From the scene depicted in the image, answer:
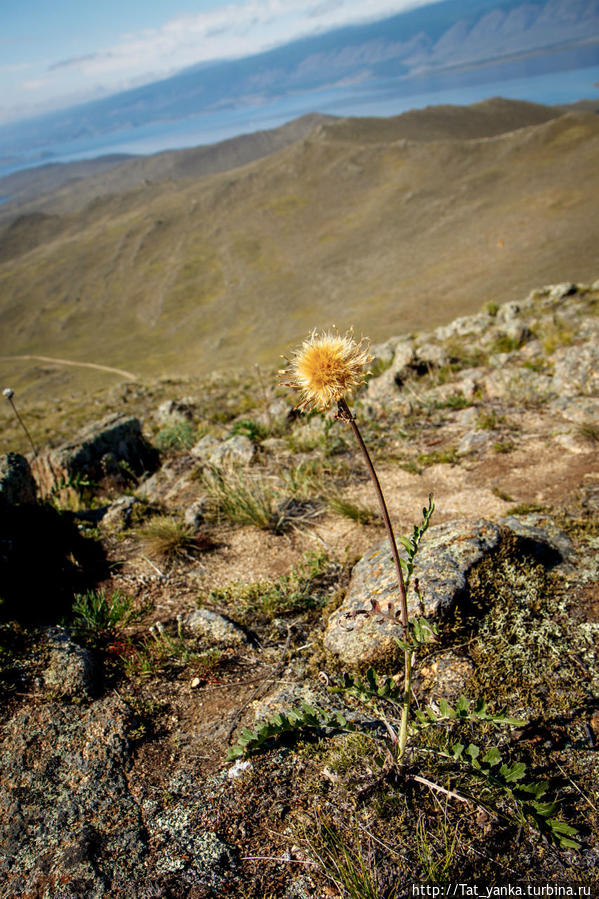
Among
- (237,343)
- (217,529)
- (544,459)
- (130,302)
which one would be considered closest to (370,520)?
(217,529)

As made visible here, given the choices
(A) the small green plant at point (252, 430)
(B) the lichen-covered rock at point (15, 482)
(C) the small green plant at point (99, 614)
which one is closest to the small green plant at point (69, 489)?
(B) the lichen-covered rock at point (15, 482)

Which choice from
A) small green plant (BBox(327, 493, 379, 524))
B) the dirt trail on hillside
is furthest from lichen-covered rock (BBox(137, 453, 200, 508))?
the dirt trail on hillside

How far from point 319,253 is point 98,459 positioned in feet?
217

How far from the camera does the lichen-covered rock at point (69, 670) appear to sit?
283 cm

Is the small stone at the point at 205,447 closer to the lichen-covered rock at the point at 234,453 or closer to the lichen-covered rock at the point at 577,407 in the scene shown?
the lichen-covered rock at the point at 234,453

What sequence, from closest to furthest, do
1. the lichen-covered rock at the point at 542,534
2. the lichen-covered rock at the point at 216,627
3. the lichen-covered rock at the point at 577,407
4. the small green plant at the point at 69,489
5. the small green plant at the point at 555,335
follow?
the lichen-covered rock at the point at 216,627, the lichen-covered rock at the point at 542,534, the lichen-covered rock at the point at 577,407, the small green plant at the point at 69,489, the small green plant at the point at 555,335

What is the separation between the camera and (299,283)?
6097cm

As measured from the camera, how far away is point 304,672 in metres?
2.94

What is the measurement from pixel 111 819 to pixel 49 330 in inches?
3392

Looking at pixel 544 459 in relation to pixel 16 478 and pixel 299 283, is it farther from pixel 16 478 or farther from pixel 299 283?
pixel 299 283

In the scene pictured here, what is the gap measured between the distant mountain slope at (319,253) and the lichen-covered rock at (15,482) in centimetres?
2833

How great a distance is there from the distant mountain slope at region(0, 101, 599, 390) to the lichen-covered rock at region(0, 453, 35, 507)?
2833cm

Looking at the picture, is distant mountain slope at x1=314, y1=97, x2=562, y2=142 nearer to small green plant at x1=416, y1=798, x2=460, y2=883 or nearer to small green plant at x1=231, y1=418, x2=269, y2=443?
small green plant at x1=231, y1=418, x2=269, y2=443

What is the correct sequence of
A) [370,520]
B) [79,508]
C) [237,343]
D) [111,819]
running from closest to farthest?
[111,819], [370,520], [79,508], [237,343]
